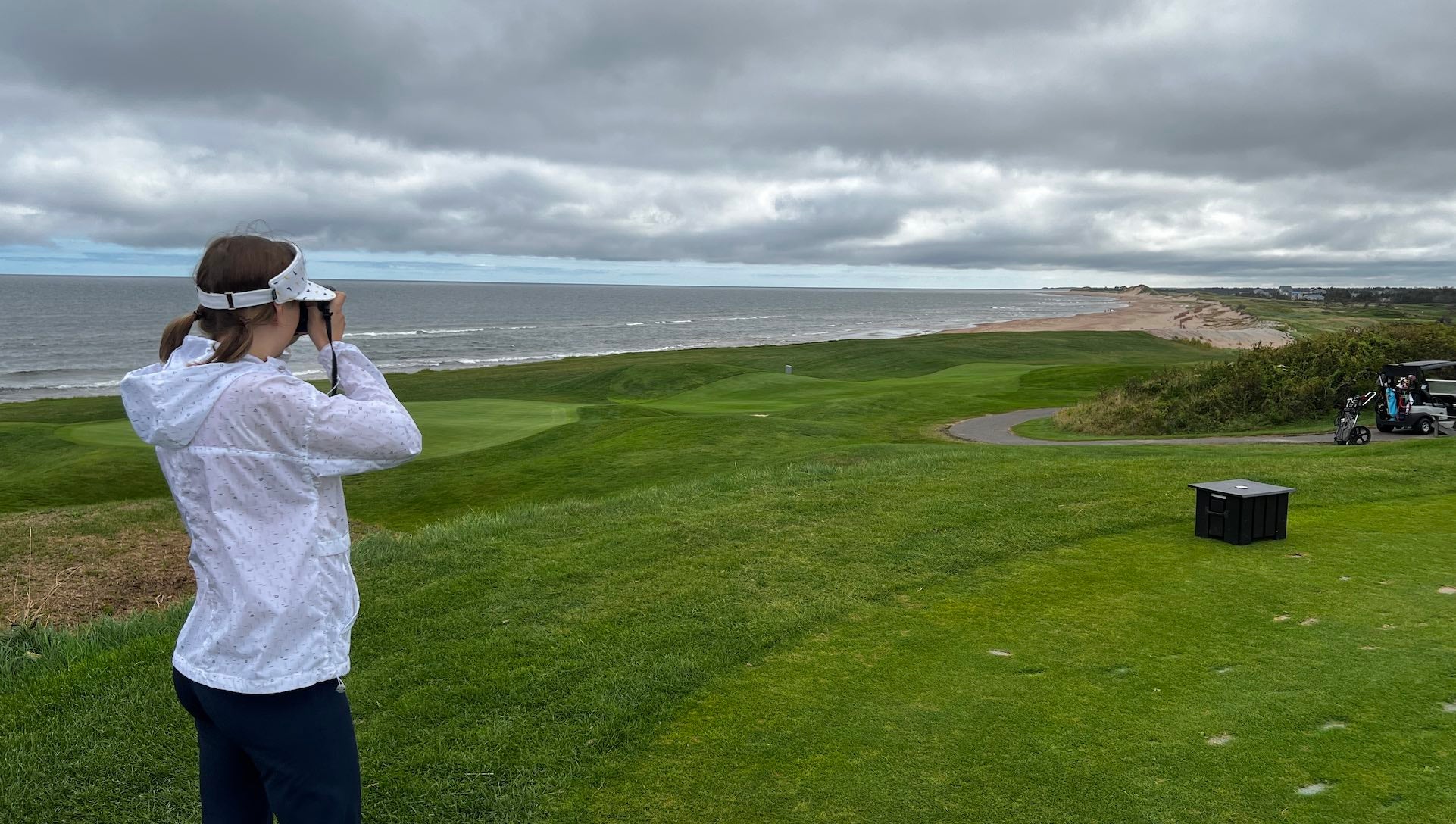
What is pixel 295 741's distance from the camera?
9.25 ft

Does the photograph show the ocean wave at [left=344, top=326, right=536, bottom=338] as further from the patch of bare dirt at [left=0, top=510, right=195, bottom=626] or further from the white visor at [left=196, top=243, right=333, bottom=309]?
the white visor at [left=196, top=243, right=333, bottom=309]

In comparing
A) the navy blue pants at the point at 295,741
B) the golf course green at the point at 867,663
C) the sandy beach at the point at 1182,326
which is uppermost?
the sandy beach at the point at 1182,326

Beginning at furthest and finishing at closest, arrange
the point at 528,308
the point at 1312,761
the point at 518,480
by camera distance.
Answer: the point at 528,308, the point at 518,480, the point at 1312,761

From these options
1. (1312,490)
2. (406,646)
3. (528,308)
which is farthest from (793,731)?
(528,308)

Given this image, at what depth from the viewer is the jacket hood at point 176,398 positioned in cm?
266

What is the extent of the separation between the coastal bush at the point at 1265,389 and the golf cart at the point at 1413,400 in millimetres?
4694

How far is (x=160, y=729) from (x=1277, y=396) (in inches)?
1089

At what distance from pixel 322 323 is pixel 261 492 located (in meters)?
0.50

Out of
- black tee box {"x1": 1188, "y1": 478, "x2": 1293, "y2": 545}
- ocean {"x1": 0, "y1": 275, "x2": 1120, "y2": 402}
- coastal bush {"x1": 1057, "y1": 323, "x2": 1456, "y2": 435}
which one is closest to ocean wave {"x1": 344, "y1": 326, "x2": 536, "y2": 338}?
ocean {"x1": 0, "y1": 275, "x2": 1120, "y2": 402}

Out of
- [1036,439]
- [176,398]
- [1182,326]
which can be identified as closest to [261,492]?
[176,398]

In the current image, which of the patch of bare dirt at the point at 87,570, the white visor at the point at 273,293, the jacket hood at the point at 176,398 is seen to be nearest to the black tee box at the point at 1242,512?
the white visor at the point at 273,293

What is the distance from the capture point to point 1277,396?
88.3 ft

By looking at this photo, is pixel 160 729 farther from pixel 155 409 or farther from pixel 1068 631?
pixel 1068 631

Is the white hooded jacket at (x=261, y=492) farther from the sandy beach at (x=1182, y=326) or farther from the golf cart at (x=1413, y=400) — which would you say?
the sandy beach at (x=1182, y=326)
